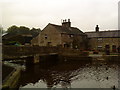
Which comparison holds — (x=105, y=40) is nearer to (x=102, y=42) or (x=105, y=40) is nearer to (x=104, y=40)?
(x=104, y=40)

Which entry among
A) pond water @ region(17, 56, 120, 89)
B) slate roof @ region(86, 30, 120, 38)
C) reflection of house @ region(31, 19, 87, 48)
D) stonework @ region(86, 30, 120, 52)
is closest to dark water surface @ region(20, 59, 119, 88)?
pond water @ region(17, 56, 120, 89)

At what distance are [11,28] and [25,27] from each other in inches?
319

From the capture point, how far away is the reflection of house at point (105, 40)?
39219 mm

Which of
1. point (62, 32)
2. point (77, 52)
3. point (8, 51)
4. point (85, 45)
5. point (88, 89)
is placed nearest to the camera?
point (88, 89)

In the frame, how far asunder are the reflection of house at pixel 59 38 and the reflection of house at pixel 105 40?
133 inches

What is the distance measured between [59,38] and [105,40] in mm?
14993

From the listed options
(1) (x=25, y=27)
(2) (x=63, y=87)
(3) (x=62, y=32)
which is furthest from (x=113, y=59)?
(1) (x=25, y=27)

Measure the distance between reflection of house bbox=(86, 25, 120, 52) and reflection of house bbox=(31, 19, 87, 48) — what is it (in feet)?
11.1

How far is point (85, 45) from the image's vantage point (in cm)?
4391

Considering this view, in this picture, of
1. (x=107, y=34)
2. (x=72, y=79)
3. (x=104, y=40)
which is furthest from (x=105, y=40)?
(x=72, y=79)

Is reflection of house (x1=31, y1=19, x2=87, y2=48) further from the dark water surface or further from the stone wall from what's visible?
the dark water surface

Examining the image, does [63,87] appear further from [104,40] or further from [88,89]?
[104,40]

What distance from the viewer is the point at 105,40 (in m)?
40.8

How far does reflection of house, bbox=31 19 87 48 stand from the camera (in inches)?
1479
